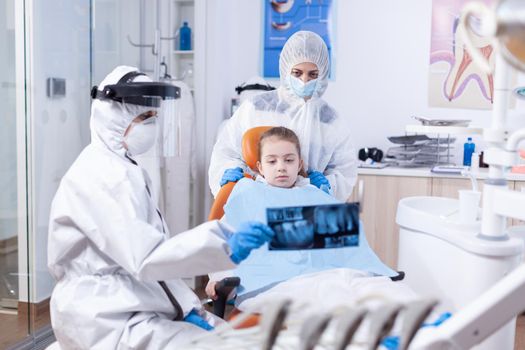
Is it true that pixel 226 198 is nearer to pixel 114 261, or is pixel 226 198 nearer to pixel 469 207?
pixel 114 261

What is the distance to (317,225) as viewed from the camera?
3.84 feet

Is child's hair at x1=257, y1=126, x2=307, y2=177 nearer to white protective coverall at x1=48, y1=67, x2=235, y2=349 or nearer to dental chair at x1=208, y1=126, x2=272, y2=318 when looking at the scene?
dental chair at x1=208, y1=126, x2=272, y2=318

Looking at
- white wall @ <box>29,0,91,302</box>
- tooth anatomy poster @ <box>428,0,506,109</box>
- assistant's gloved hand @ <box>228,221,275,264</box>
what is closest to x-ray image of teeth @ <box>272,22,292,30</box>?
tooth anatomy poster @ <box>428,0,506,109</box>

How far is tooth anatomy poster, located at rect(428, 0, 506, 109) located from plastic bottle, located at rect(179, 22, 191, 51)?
1825 millimetres

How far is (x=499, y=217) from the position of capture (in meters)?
1.69

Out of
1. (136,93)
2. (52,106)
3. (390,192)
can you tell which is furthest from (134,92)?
(390,192)

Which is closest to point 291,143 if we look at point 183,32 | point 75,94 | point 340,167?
point 340,167

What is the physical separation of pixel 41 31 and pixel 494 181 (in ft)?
8.35

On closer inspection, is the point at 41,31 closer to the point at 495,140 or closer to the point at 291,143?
Answer: the point at 291,143

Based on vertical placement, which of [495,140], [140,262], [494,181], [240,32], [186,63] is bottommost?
[140,262]

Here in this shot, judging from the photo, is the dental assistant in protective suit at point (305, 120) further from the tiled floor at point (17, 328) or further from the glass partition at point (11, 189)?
the tiled floor at point (17, 328)

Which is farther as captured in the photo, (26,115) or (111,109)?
(26,115)

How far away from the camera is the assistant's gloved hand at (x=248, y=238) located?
130cm

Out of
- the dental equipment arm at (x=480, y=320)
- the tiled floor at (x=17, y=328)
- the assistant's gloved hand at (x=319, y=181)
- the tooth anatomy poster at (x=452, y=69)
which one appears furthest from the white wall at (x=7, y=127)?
the tooth anatomy poster at (x=452, y=69)
